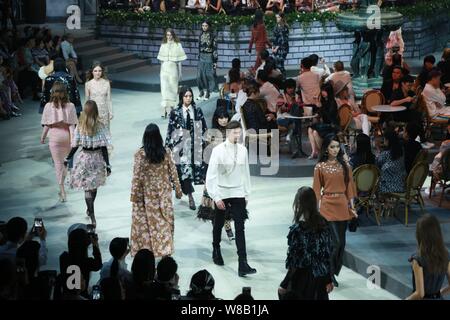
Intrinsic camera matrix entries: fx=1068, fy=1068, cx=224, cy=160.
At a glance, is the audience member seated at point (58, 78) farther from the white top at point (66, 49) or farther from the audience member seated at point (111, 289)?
the white top at point (66, 49)

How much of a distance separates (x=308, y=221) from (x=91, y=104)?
4248 millimetres

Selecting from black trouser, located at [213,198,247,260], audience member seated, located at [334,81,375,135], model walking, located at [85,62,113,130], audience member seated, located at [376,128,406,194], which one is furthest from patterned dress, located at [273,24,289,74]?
black trouser, located at [213,198,247,260]

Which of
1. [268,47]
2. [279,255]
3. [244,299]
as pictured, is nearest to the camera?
[244,299]

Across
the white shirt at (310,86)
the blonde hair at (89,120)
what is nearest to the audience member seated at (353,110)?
the white shirt at (310,86)

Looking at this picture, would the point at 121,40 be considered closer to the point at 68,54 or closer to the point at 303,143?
the point at 68,54

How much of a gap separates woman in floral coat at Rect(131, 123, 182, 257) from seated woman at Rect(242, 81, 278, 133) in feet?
11.6

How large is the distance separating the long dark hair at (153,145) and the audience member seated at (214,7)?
50.5 ft

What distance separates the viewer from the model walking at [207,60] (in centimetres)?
2080

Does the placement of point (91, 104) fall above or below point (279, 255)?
above

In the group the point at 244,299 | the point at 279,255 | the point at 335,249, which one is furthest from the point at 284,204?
the point at 244,299

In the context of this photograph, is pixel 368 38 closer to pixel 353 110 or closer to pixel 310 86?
pixel 310 86

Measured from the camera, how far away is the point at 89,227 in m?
10.7

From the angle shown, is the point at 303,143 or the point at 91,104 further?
the point at 303,143

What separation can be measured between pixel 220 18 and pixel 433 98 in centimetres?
956
